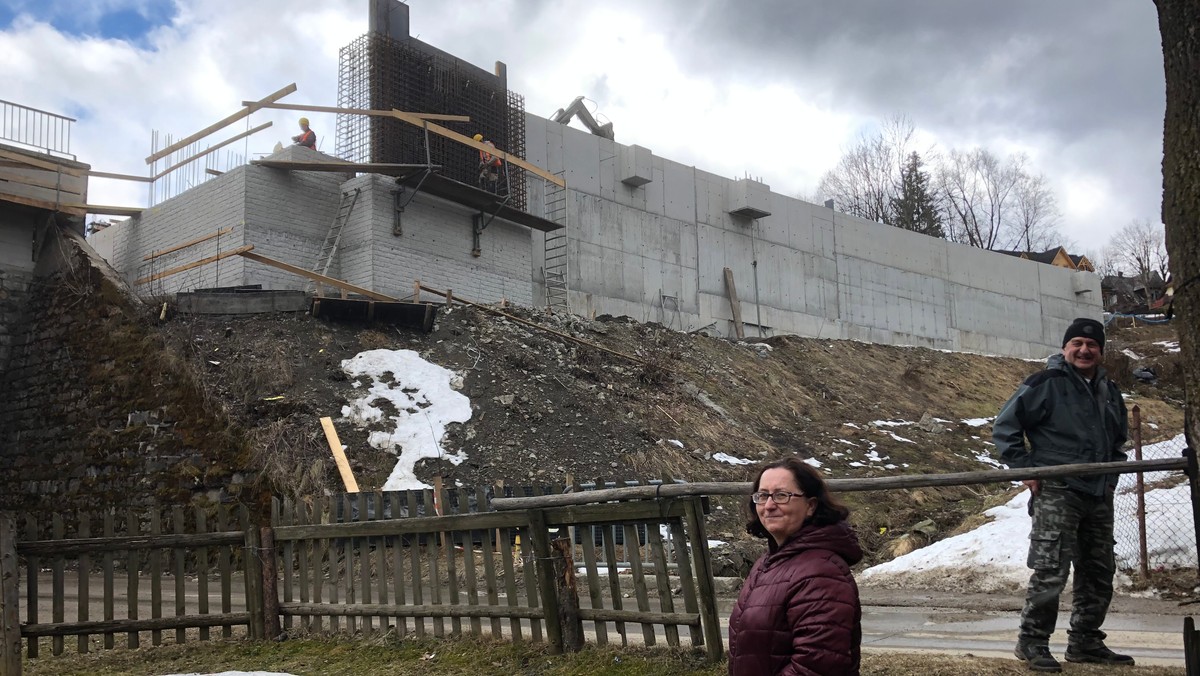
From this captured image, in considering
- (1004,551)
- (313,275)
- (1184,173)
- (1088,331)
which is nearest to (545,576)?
(1088,331)

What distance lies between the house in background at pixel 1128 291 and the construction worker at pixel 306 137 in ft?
166

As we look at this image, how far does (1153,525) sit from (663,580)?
5.29 m

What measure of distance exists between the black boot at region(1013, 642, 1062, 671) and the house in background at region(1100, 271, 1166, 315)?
2277 inches

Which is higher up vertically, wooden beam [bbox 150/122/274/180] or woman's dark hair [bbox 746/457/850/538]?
wooden beam [bbox 150/122/274/180]

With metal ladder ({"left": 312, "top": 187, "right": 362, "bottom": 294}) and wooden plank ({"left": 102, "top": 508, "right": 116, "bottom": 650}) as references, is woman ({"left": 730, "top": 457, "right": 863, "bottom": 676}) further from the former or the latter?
metal ladder ({"left": 312, "top": 187, "right": 362, "bottom": 294})

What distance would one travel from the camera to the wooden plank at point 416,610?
6004 mm

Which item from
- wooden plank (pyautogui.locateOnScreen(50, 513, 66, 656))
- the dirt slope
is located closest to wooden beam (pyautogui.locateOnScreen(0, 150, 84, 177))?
the dirt slope

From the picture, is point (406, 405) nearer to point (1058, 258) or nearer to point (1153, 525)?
point (1153, 525)

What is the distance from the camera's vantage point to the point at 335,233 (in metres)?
19.4

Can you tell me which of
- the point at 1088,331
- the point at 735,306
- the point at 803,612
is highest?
the point at 735,306

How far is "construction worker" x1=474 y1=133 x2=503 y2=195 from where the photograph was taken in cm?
2048

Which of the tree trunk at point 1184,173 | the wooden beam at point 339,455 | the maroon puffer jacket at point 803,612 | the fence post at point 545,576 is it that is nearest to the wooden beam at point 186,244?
the wooden beam at point 339,455

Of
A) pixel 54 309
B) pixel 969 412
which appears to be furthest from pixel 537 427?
pixel 969 412

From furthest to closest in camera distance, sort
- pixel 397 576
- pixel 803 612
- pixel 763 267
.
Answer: pixel 763 267
pixel 397 576
pixel 803 612
